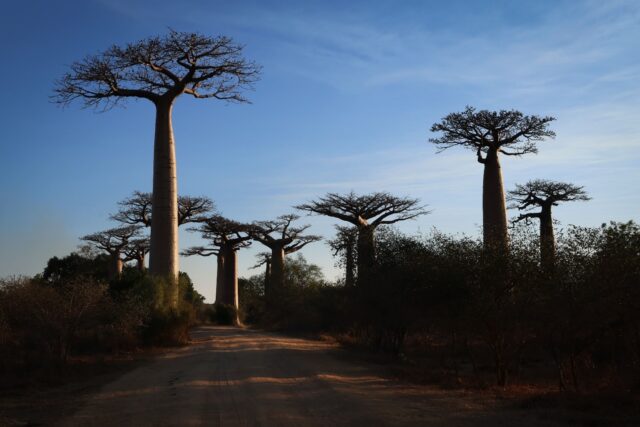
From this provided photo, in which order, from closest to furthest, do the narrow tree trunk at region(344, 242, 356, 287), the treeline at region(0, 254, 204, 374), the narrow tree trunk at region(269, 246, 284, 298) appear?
the treeline at region(0, 254, 204, 374), the narrow tree trunk at region(344, 242, 356, 287), the narrow tree trunk at region(269, 246, 284, 298)

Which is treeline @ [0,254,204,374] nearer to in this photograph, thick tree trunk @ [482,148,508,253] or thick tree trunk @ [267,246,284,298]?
thick tree trunk @ [482,148,508,253]

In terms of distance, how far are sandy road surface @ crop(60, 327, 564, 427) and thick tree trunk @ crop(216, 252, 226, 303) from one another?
105ft

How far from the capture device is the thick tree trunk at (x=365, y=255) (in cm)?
1794

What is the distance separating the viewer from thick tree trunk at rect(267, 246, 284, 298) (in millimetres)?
36359

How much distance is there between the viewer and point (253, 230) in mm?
44125

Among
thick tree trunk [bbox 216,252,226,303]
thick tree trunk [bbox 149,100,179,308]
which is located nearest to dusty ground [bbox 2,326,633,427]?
thick tree trunk [bbox 149,100,179,308]

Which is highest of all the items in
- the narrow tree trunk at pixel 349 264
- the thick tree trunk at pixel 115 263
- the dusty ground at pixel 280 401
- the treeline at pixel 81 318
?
the thick tree trunk at pixel 115 263

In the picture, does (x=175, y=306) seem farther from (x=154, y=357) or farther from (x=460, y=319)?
(x=460, y=319)

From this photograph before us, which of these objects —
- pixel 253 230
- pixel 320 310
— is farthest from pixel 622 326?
pixel 253 230

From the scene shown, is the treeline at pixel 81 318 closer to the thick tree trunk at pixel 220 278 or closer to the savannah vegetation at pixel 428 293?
the savannah vegetation at pixel 428 293

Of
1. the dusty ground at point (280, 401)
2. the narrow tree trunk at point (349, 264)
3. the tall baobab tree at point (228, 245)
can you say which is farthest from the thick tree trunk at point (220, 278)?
the dusty ground at point (280, 401)

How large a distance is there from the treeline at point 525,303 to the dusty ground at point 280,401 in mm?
1617

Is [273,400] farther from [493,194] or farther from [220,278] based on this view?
[220,278]

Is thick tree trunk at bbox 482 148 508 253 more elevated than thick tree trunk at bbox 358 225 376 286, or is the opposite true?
thick tree trunk at bbox 482 148 508 253
